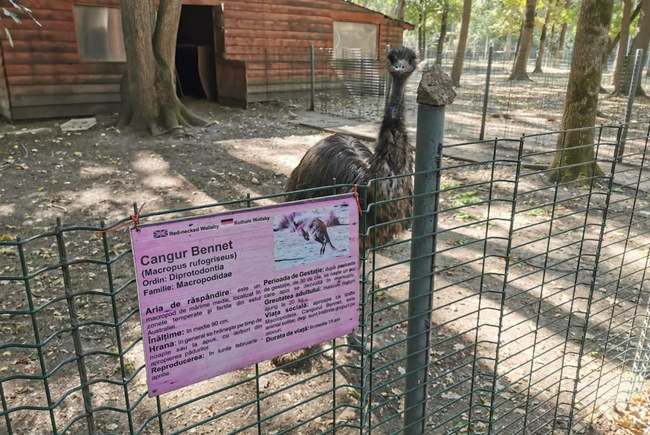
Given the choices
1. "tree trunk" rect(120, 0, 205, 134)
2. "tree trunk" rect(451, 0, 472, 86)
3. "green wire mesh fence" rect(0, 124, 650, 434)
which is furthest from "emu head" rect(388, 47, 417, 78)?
"tree trunk" rect(451, 0, 472, 86)

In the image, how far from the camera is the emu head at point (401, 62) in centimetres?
390

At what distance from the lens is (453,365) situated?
362 centimetres

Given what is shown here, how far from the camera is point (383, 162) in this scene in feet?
11.9

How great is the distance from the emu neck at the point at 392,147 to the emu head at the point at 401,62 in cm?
27

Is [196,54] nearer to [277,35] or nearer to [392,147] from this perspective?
[277,35]

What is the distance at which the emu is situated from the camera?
3.63m

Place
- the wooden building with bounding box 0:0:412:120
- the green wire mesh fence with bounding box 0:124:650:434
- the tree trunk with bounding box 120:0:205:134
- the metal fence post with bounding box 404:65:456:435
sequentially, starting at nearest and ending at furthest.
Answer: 1. the metal fence post with bounding box 404:65:456:435
2. the green wire mesh fence with bounding box 0:124:650:434
3. the tree trunk with bounding box 120:0:205:134
4. the wooden building with bounding box 0:0:412:120

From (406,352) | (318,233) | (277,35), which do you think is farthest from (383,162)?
(277,35)

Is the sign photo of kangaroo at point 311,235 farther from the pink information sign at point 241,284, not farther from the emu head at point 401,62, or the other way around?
the emu head at point 401,62

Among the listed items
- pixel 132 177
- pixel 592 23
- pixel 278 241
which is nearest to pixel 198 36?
pixel 132 177

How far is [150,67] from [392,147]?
6922mm

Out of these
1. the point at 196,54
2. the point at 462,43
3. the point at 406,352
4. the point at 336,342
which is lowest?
the point at 336,342

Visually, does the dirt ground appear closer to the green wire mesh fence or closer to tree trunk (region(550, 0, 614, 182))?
the green wire mesh fence

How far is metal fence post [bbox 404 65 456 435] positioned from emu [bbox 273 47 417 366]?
1190 mm
